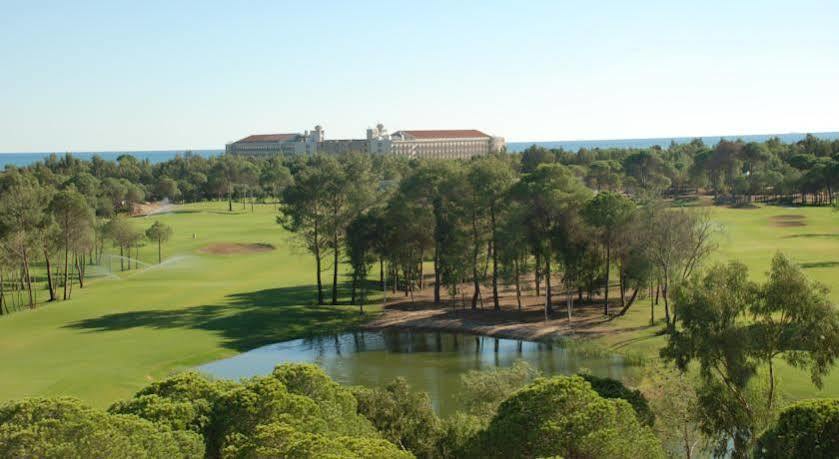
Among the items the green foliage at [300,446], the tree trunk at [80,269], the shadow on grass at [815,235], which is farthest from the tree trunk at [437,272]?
the shadow on grass at [815,235]

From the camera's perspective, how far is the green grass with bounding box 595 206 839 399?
35281 millimetres

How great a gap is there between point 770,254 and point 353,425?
5845cm

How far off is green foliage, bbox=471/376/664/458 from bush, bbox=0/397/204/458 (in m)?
8.20

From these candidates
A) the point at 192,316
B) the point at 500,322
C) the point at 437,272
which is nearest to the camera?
the point at 500,322

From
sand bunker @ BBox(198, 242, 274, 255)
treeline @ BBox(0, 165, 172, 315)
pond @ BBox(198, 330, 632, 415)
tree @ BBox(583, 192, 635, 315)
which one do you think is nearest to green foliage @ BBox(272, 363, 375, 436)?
pond @ BBox(198, 330, 632, 415)

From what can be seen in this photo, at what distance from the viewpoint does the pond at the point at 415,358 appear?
132ft

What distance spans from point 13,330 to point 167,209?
90.7m

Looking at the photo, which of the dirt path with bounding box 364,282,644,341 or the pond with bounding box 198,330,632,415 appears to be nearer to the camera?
the pond with bounding box 198,330,632,415

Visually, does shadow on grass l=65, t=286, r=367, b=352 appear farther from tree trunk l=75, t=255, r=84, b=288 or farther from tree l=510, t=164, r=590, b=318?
tree trunk l=75, t=255, r=84, b=288

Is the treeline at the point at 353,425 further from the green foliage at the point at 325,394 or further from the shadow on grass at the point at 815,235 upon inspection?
the shadow on grass at the point at 815,235

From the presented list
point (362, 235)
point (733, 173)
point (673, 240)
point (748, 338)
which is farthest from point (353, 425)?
point (733, 173)

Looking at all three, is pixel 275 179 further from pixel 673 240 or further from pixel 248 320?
pixel 673 240

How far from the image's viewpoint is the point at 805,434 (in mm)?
18562

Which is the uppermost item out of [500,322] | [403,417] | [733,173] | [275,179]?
[275,179]
